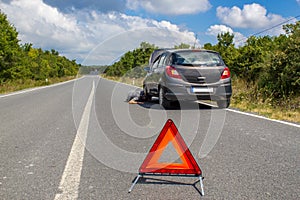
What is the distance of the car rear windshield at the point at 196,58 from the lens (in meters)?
7.91

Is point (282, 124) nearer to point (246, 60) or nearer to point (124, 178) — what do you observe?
point (124, 178)

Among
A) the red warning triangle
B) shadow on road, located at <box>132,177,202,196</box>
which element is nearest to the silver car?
the red warning triangle

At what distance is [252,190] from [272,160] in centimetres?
108

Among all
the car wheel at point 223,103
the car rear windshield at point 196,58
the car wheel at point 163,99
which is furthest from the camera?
the car wheel at point 223,103

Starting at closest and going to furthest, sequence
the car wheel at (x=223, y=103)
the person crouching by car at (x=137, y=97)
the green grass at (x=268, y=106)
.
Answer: the green grass at (x=268, y=106) < the car wheel at (x=223, y=103) < the person crouching by car at (x=137, y=97)

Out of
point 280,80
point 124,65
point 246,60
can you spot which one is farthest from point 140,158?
point 124,65

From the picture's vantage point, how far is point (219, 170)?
11.0ft

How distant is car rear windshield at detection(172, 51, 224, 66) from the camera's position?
7905mm

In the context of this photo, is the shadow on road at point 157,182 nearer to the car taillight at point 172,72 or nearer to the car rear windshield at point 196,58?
the car taillight at point 172,72

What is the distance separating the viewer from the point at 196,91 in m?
7.68

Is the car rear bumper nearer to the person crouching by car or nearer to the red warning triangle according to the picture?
the person crouching by car

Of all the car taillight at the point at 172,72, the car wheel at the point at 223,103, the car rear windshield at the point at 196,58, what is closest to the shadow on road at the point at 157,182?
the car taillight at the point at 172,72

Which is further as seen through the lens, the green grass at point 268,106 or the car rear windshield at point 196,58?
the car rear windshield at point 196,58

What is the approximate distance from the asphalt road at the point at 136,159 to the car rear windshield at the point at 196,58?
1838 millimetres
